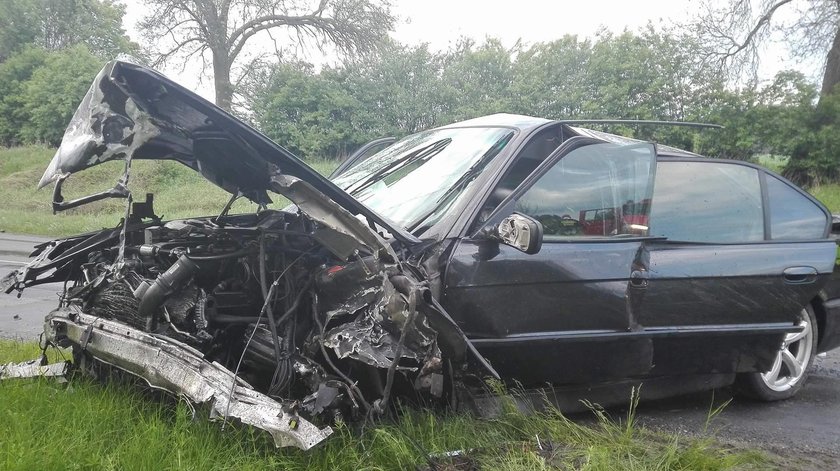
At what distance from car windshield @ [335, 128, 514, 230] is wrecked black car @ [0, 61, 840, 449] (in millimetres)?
15

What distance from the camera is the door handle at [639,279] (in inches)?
125

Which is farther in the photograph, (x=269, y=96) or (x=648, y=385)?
(x=269, y=96)

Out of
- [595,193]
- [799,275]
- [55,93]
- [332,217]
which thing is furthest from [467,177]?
[55,93]

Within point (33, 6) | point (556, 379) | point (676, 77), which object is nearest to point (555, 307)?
point (556, 379)

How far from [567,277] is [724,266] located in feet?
3.52

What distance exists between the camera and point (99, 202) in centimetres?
1842

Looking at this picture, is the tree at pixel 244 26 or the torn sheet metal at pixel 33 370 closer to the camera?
the torn sheet metal at pixel 33 370

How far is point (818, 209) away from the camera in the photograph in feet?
13.5

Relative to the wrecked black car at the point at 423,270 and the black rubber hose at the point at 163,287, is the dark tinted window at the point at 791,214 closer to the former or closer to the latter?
the wrecked black car at the point at 423,270

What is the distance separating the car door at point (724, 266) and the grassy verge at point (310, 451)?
0.62 meters

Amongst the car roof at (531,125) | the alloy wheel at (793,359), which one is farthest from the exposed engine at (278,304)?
the alloy wheel at (793,359)

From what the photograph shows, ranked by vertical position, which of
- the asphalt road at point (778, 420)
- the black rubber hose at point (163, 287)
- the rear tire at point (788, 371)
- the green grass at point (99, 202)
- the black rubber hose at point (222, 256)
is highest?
the black rubber hose at point (222, 256)

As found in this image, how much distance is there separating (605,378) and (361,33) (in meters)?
20.8

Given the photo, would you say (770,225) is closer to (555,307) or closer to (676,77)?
(555,307)
